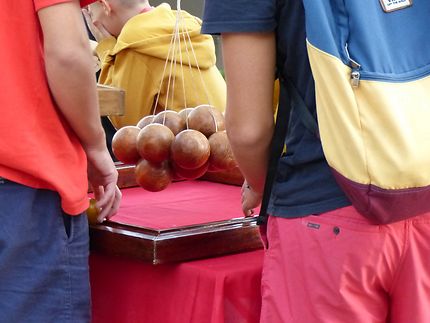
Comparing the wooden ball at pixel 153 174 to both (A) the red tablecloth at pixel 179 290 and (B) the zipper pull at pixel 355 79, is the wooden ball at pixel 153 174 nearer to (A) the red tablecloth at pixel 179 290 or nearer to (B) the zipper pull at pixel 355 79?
(A) the red tablecloth at pixel 179 290

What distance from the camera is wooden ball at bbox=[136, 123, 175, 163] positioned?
5.44 ft

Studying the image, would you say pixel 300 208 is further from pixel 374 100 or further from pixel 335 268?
pixel 374 100

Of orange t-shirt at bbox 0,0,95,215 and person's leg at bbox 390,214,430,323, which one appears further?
orange t-shirt at bbox 0,0,95,215

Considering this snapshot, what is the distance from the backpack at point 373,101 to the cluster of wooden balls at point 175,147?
596mm

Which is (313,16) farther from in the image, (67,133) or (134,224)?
(134,224)

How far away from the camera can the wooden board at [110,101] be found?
183cm

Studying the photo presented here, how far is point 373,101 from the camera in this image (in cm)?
105

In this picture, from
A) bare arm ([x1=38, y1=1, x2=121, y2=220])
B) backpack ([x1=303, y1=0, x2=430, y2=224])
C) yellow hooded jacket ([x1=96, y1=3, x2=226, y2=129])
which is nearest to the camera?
backpack ([x1=303, y1=0, x2=430, y2=224])

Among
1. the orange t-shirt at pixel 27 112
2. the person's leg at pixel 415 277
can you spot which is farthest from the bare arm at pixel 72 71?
the person's leg at pixel 415 277

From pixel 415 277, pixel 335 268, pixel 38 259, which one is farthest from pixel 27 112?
pixel 415 277

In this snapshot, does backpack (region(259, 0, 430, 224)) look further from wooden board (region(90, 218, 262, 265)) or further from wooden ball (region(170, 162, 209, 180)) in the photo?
wooden ball (region(170, 162, 209, 180))

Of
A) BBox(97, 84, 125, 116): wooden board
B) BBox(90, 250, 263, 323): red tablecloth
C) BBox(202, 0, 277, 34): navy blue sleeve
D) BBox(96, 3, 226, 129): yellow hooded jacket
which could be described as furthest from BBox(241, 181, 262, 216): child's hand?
BBox(96, 3, 226, 129): yellow hooded jacket

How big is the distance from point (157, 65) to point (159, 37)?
0.10 metres

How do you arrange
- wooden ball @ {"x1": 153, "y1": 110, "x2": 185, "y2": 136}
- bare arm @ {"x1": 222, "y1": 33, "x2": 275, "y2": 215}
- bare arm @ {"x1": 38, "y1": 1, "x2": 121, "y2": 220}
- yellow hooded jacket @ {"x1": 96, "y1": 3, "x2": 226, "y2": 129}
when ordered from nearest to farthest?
bare arm @ {"x1": 222, "y1": 33, "x2": 275, "y2": 215}
bare arm @ {"x1": 38, "y1": 1, "x2": 121, "y2": 220}
wooden ball @ {"x1": 153, "y1": 110, "x2": 185, "y2": 136}
yellow hooded jacket @ {"x1": 96, "y1": 3, "x2": 226, "y2": 129}
